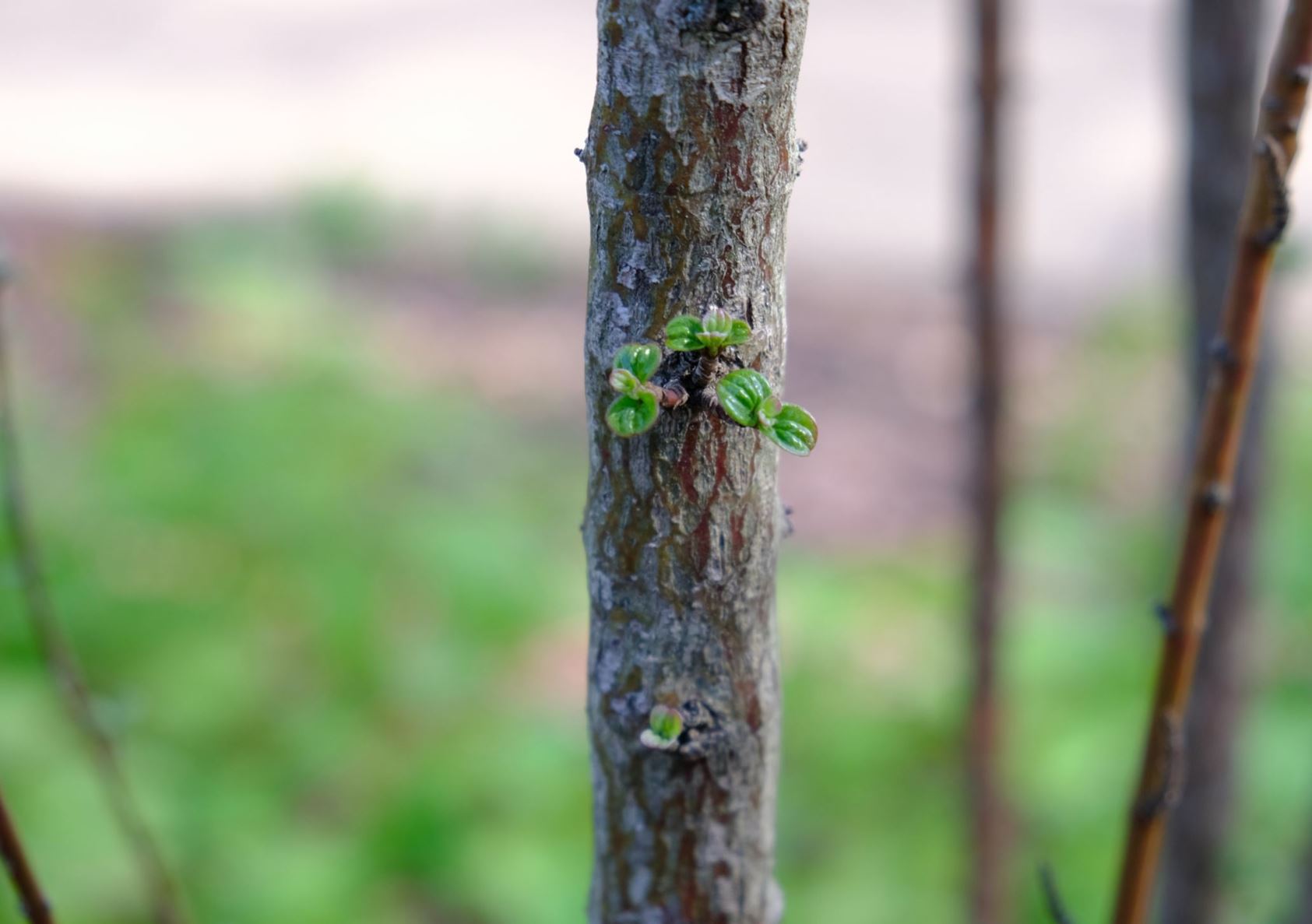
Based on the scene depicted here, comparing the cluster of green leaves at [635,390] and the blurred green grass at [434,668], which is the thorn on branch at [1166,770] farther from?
the blurred green grass at [434,668]

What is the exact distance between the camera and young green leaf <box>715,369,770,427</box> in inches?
19.9

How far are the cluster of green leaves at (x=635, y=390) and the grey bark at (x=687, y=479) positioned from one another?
0.02 meters

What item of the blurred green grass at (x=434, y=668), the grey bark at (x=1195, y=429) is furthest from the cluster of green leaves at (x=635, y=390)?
the blurred green grass at (x=434, y=668)

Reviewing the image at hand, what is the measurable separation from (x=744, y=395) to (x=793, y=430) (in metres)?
0.03

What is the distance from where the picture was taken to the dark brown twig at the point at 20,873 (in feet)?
2.21

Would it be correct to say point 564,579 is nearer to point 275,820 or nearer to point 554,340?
point 275,820

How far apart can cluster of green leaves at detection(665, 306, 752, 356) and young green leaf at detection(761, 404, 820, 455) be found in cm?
4

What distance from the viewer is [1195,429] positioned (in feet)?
4.49

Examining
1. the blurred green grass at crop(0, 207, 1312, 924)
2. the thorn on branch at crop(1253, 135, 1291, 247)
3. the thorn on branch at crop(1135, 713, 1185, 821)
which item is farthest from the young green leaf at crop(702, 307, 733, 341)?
the blurred green grass at crop(0, 207, 1312, 924)

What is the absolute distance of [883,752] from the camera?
2268 mm

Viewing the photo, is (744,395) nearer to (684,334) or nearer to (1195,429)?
(684,334)

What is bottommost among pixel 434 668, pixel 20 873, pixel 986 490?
pixel 20 873

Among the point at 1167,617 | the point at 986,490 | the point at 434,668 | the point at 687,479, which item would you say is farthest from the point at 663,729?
the point at 434,668

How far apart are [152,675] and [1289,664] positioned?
2448 mm
